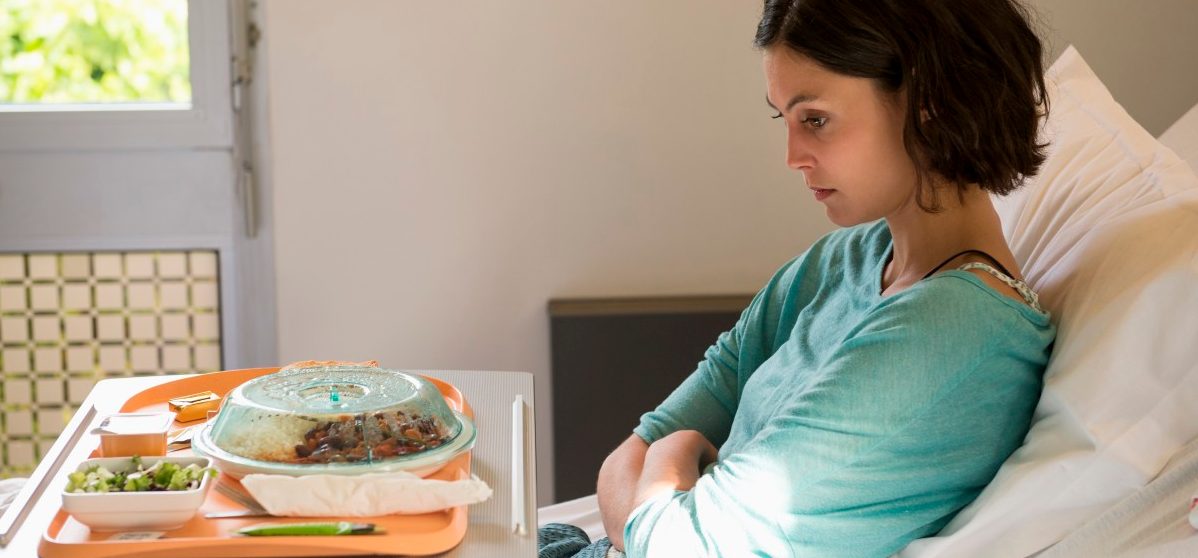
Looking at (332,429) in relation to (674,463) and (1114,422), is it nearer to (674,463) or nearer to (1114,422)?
(674,463)

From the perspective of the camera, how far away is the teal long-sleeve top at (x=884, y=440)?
3.43ft

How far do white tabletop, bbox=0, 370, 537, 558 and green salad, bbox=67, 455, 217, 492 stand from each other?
0.13 ft

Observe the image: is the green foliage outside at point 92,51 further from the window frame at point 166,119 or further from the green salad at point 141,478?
the green salad at point 141,478

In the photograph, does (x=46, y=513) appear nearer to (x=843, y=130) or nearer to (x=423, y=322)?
(x=843, y=130)

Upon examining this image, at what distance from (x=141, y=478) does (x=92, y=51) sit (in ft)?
5.30

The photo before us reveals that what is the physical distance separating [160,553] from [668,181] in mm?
1583

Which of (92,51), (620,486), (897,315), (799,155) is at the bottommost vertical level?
(620,486)

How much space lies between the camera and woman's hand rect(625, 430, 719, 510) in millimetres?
1222

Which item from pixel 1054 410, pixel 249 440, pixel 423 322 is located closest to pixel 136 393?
pixel 249 440

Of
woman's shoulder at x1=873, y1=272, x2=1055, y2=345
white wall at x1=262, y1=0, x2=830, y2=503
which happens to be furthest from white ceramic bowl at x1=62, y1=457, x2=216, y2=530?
white wall at x1=262, y1=0, x2=830, y2=503

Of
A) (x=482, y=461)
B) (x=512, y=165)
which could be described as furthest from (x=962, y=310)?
(x=512, y=165)

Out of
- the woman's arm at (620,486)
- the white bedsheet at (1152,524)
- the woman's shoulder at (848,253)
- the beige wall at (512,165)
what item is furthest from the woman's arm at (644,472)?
the beige wall at (512,165)

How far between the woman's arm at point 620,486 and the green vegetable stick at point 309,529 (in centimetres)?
35

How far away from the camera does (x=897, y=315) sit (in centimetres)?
107
